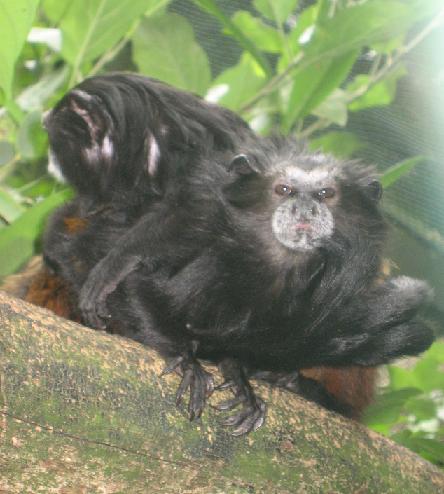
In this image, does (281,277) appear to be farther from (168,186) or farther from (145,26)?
(145,26)

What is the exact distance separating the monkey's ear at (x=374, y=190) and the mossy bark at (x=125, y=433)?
2.21 ft

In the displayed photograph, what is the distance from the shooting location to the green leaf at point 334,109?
10.7 ft

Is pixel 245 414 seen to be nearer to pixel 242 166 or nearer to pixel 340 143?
pixel 242 166

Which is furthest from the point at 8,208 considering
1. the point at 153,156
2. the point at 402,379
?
the point at 402,379

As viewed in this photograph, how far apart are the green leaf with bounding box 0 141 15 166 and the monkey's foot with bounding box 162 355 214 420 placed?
1474mm

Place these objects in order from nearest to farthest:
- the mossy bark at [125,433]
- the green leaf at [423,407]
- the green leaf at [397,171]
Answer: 1. the mossy bark at [125,433]
2. the green leaf at [397,171]
3. the green leaf at [423,407]

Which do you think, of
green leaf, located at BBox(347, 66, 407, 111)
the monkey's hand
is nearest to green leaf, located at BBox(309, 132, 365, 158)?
green leaf, located at BBox(347, 66, 407, 111)

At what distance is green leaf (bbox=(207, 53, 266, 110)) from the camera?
11.0ft

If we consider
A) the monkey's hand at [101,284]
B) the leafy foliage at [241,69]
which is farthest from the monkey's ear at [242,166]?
the leafy foliage at [241,69]

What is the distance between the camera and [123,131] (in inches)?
98.3

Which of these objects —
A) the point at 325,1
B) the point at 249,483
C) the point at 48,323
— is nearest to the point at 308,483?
the point at 249,483

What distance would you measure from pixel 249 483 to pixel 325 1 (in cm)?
182

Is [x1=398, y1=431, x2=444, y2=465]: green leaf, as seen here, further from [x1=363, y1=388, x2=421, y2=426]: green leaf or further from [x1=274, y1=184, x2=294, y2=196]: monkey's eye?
[x1=274, y1=184, x2=294, y2=196]: monkey's eye

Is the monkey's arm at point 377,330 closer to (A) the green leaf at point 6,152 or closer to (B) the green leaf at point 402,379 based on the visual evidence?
(B) the green leaf at point 402,379
